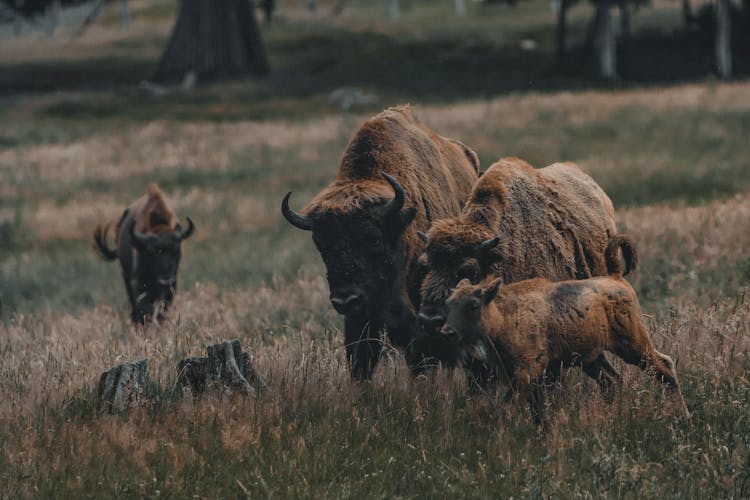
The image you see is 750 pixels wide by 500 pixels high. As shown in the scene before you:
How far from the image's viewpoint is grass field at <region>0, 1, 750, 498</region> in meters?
5.46

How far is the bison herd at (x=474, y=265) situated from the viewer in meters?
5.50

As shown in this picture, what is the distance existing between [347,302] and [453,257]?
1.18m

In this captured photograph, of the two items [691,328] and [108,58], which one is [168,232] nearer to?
[691,328]

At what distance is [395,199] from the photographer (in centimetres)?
705

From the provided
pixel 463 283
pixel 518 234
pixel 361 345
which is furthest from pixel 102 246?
pixel 463 283

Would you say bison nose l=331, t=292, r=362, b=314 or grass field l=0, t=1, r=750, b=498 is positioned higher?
bison nose l=331, t=292, r=362, b=314

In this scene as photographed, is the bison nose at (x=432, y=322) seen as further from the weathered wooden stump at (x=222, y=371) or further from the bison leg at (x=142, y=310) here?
the bison leg at (x=142, y=310)

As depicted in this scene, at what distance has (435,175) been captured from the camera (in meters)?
8.09

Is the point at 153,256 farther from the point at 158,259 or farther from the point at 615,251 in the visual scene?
the point at 615,251

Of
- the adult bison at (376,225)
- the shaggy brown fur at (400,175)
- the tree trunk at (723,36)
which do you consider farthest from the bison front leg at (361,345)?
the tree trunk at (723,36)

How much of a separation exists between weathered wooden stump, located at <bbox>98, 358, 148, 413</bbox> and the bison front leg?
58.0 inches

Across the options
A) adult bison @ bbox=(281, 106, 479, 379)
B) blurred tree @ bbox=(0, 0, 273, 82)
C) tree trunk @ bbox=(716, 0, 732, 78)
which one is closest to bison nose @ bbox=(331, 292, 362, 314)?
adult bison @ bbox=(281, 106, 479, 379)

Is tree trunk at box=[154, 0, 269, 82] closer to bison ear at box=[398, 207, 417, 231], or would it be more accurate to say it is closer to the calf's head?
bison ear at box=[398, 207, 417, 231]

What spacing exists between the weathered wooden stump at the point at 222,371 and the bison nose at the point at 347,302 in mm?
656
